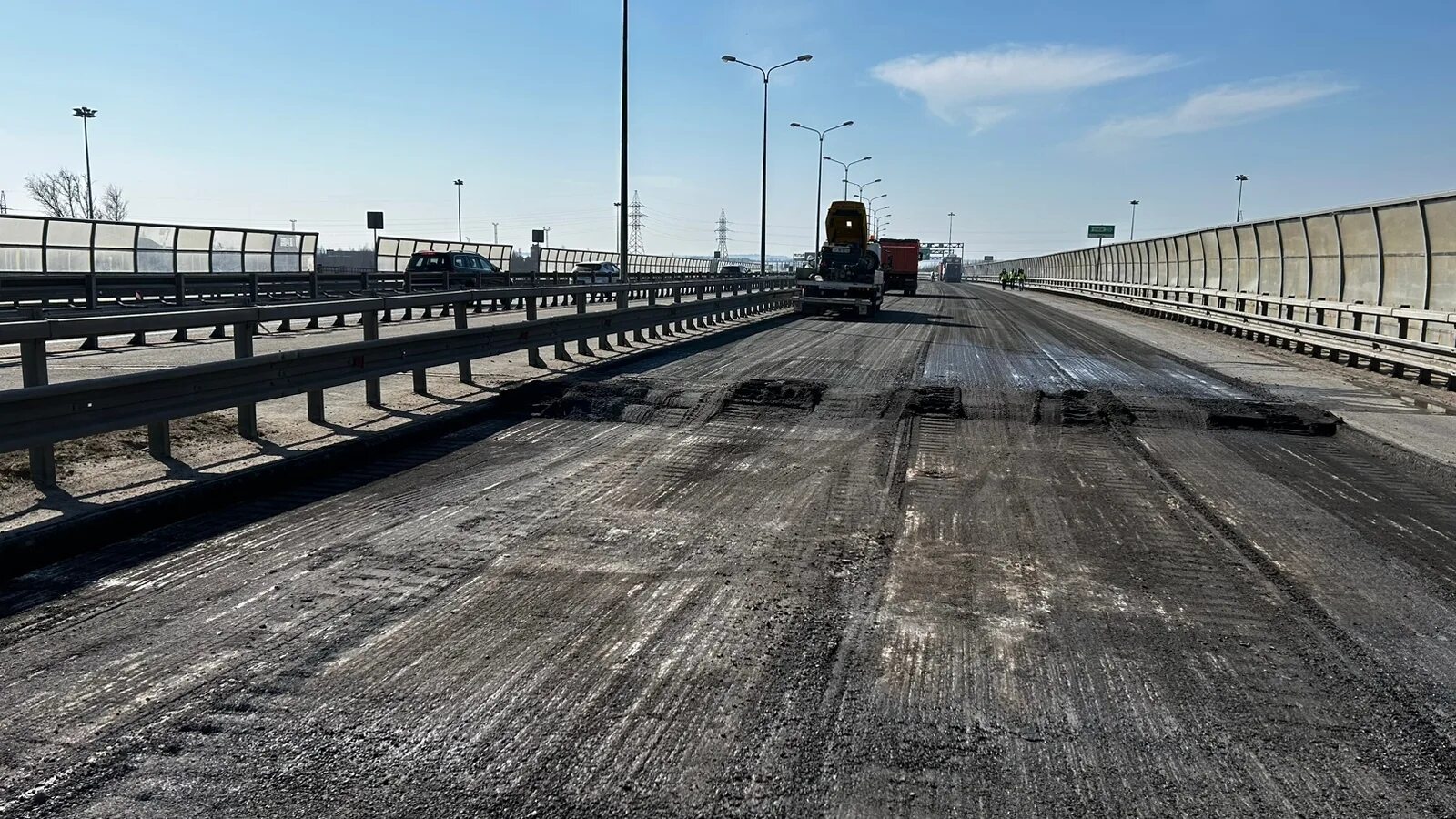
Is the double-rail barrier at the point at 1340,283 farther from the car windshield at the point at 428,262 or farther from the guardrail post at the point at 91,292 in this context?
the car windshield at the point at 428,262

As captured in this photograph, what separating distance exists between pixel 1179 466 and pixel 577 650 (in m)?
6.38

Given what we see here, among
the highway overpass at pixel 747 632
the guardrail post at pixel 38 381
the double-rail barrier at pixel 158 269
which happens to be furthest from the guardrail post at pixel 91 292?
the guardrail post at pixel 38 381

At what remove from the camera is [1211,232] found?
3466 centimetres

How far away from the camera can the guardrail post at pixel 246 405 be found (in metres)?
8.52

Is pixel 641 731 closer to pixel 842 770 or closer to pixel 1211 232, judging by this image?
pixel 842 770

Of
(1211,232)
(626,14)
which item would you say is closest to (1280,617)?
(626,14)

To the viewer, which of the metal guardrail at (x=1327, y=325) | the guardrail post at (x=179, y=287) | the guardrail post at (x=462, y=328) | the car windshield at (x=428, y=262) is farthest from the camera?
the car windshield at (x=428, y=262)

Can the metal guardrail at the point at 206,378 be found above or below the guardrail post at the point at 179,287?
below

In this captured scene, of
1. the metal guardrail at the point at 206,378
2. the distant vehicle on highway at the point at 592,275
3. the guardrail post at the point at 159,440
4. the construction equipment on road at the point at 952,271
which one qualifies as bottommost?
the guardrail post at the point at 159,440

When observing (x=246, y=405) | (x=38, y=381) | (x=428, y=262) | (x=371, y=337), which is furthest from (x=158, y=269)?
(x=38, y=381)

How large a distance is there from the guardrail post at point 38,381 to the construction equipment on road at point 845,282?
29.2 m

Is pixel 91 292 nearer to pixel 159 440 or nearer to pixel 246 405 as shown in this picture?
pixel 246 405

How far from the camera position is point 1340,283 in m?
23.2

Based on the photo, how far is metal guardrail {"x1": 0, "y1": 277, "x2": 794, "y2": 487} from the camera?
637 cm
